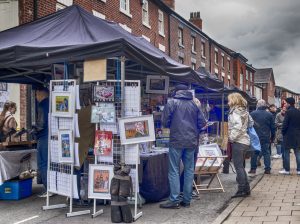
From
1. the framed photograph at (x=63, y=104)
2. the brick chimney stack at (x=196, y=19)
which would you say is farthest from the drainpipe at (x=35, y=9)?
the brick chimney stack at (x=196, y=19)

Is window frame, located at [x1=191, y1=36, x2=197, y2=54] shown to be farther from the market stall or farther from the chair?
the market stall

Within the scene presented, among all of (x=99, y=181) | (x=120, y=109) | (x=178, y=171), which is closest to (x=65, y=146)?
(x=99, y=181)

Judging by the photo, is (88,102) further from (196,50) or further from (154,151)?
(196,50)

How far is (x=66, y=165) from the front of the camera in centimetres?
689

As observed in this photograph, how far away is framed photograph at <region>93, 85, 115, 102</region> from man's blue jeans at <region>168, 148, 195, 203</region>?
4.56 feet

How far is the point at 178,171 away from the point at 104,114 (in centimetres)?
159

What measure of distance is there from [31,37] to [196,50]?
991 inches

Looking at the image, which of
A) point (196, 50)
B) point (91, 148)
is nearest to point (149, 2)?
point (196, 50)

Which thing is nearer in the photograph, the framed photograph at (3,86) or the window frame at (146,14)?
the framed photograph at (3,86)

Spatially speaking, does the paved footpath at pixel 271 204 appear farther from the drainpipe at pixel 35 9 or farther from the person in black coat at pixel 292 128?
the drainpipe at pixel 35 9

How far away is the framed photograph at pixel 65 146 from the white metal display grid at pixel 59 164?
7cm

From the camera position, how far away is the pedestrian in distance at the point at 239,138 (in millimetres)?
7859

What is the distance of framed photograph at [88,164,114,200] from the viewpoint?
6.52 meters

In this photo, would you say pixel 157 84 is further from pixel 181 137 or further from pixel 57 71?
pixel 181 137
